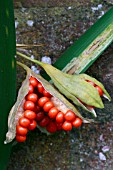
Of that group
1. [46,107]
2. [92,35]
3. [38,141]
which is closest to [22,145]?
[38,141]

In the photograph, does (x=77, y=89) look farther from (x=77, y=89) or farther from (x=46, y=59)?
(x=46, y=59)

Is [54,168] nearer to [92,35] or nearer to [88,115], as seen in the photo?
[88,115]

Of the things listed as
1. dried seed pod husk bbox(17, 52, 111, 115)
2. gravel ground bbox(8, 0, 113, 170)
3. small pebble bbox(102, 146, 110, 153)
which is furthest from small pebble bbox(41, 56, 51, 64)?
small pebble bbox(102, 146, 110, 153)

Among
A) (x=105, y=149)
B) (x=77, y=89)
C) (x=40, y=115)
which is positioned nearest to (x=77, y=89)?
(x=77, y=89)

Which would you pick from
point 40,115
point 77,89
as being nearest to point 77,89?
point 77,89

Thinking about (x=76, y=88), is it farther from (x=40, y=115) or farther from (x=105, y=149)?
(x=105, y=149)

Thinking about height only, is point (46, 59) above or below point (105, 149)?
above

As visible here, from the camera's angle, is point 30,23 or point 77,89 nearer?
point 77,89

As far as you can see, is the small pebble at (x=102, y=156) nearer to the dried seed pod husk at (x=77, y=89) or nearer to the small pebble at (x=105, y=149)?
the small pebble at (x=105, y=149)
